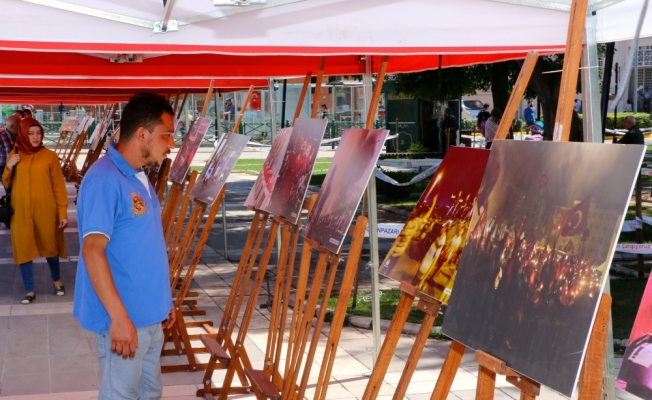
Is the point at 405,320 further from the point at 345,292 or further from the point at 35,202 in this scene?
the point at 35,202

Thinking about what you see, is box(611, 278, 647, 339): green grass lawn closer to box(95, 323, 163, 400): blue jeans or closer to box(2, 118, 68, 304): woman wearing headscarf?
box(95, 323, 163, 400): blue jeans

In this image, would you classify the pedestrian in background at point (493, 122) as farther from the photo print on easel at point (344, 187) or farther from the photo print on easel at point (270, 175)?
the photo print on easel at point (344, 187)

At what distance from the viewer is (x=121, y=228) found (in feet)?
11.2

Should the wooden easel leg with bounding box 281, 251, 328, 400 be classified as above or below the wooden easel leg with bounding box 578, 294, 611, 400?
below

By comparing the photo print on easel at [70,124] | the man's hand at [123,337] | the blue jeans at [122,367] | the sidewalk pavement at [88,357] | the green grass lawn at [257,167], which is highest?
the man's hand at [123,337]

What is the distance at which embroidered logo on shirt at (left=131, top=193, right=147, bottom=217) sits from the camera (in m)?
3.44

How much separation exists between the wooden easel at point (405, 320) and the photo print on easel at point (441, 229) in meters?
0.05

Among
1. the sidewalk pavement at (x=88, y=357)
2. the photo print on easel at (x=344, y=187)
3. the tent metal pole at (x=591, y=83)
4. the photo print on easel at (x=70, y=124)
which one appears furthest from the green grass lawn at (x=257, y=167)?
the tent metal pole at (x=591, y=83)

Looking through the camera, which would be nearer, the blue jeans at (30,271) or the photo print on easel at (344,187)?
the photo print on easel at (344,187)

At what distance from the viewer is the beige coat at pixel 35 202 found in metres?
7.83

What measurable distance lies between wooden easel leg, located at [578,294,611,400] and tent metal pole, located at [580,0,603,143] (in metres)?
1.26

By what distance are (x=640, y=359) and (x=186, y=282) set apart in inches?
153

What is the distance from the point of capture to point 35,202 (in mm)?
7883

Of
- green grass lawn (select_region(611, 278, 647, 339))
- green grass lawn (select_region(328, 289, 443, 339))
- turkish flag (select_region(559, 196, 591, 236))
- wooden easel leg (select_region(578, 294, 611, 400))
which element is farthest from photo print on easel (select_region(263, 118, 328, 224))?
green grass lawn (select_region(611, 278, 647, 339))
